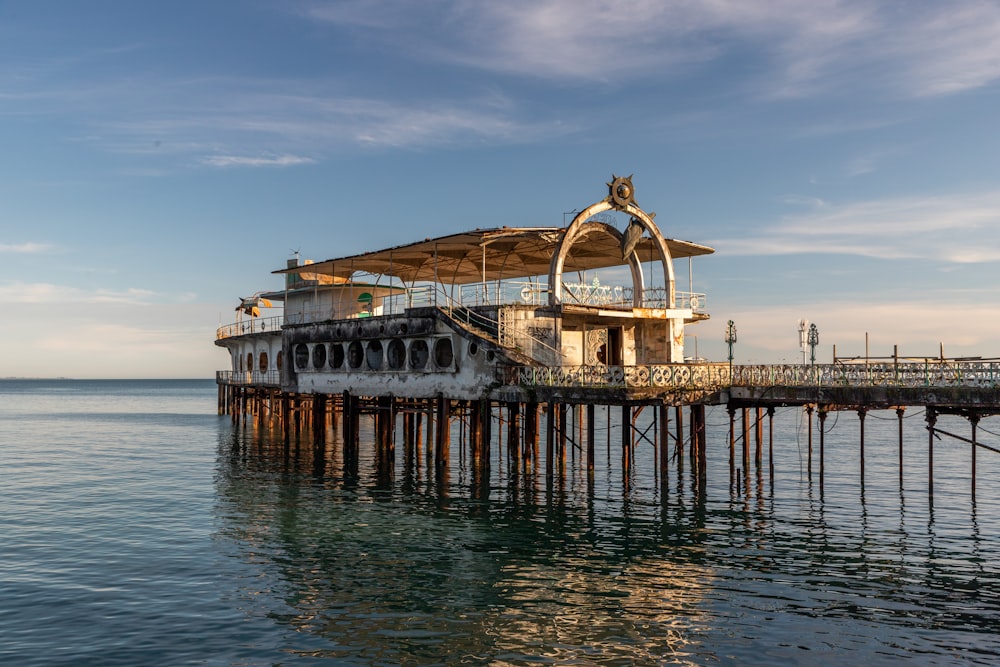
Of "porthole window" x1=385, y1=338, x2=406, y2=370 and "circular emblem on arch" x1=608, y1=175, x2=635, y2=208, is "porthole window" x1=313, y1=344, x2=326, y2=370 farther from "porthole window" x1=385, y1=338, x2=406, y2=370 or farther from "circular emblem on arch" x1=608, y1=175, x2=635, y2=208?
"circular emblem on arch" x1=608, y1=175, x2=635, y2=208

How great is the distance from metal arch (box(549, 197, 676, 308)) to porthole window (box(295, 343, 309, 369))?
2157 cm

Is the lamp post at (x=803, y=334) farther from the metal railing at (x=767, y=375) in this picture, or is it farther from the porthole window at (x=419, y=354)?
the porthole window at (x=419, y=354)

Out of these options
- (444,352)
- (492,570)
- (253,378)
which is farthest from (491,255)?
(253,378)

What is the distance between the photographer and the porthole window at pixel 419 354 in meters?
43.3

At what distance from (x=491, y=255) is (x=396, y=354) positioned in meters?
7.87

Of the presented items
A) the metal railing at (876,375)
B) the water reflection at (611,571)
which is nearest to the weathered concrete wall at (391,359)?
the water reflection at (611,571)

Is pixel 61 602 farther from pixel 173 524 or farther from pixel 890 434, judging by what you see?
pixel 890 434

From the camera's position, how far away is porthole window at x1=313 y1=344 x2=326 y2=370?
51.1m

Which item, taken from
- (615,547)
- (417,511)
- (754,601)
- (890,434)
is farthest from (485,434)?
(890,434)

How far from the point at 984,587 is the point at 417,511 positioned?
18420 mm

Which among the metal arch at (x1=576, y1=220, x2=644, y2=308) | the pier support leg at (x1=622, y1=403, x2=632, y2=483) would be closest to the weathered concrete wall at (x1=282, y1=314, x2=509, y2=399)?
the pier support leg at (x1=622, y1=403, x2=632, y2=483)

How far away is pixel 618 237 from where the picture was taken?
39.9 m

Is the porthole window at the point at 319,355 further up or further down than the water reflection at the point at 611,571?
further up

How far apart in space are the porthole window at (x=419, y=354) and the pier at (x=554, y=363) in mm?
110
